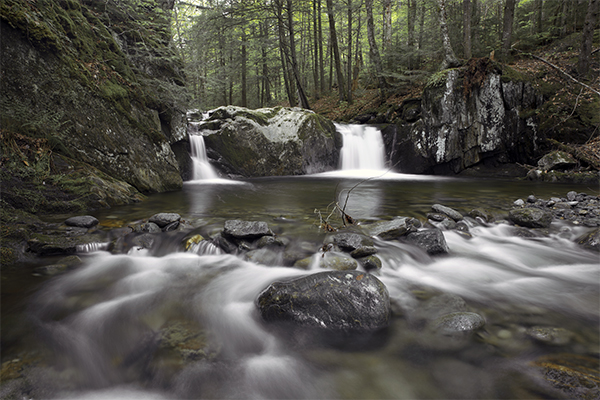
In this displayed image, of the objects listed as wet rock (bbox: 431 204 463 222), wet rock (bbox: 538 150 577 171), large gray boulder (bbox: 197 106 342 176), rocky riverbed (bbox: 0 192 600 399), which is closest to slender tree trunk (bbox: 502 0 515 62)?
wet rock (bbox: 538 150 577 171)

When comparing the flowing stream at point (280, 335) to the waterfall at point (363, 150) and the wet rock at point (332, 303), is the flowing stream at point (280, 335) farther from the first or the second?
the waterfall at point (363, 150)

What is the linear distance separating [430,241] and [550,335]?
1.74m

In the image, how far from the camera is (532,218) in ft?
15.9

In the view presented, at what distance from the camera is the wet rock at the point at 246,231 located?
4078 mm

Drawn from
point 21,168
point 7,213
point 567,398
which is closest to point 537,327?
point 567,398

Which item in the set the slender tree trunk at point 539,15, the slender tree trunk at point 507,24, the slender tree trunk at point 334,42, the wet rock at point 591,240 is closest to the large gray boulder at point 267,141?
the slender tree trunk at point 334,42

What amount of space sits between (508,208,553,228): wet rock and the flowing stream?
0.17 m

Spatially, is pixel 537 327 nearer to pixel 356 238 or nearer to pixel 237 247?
pixel 356 238

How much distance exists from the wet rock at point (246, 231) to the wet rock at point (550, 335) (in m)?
3.05

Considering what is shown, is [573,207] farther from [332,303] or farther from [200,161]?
[200,161]

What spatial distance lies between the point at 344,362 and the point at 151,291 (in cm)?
225

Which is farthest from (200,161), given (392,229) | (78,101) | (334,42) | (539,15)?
(539,15)

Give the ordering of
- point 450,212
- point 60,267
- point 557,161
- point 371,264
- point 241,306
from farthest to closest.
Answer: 1. point 557,161
2. point 450,212
3. point 371,264
4. point 60,267
5. point 241,306

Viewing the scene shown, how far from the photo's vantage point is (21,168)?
489 centimetres
